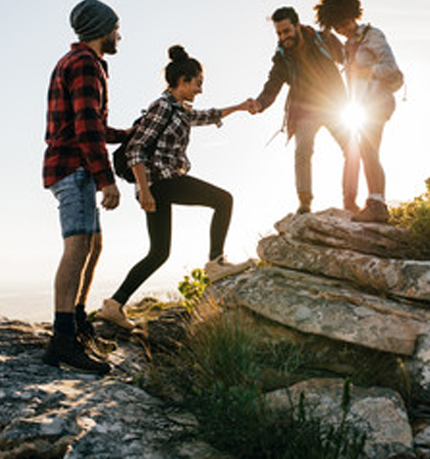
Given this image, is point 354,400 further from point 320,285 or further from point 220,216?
point 220,216

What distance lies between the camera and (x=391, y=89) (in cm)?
569

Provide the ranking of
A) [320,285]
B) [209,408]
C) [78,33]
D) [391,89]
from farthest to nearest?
1. [391,89]
2. [320,285]
3. [78,33]
4. [209,408]

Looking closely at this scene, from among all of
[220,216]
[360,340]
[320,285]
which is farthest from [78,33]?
[360,340]

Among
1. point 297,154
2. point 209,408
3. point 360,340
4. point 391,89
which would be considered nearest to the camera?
point 209,408

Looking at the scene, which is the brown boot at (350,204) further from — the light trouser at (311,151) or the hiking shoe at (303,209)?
the hiking shoe at (303,209)

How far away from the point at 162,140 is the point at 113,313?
6.51 ft

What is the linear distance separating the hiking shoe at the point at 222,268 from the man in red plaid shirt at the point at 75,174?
1.74 metres

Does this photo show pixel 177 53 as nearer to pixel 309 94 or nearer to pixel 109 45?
pixel 109 45

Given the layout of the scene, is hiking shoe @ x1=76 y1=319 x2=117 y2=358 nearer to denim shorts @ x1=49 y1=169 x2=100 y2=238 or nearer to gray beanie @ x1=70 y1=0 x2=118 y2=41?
denim shorts @ x1=49 y1=169 x2=100 y2=238

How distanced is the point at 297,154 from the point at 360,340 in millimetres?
2872

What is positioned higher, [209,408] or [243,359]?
[243,359]

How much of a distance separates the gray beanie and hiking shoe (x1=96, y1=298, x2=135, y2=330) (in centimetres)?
269

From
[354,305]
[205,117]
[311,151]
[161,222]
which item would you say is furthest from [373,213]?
[161,222]

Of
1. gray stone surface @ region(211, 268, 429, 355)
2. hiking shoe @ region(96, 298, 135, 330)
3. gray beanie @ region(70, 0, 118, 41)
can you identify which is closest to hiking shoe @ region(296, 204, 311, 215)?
gray stone surface @ region(211, 268, 429, 355)
